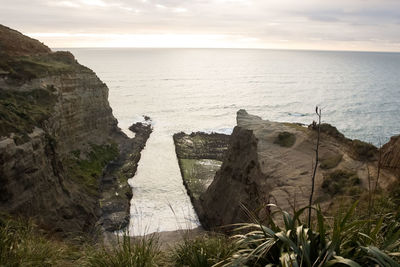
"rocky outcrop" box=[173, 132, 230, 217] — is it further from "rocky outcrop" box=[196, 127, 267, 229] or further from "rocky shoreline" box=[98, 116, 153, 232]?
"rocky shoreline" box=[98, 116, 153, 232]

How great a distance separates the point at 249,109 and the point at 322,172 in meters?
78.6

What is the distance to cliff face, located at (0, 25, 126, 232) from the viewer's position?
24.8 meters

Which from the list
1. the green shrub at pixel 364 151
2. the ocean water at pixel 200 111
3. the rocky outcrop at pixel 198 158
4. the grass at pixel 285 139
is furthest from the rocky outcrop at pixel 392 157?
the rocky outcrop at pixel 198 158

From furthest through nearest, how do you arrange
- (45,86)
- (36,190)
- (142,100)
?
(142,100), (45,86), (36,190)

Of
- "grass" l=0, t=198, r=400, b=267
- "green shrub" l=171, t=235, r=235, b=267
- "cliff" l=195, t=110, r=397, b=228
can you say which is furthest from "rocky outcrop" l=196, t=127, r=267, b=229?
"grass" l=0, t=198, r=400, b=267

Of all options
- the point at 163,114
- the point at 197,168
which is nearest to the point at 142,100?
the point at 163,114

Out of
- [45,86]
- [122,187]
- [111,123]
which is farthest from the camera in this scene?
[111,123]

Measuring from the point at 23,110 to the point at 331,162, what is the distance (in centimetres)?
2586

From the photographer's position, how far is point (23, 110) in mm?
30125

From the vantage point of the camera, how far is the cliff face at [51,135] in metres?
24.8

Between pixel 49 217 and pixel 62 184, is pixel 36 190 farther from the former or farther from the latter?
pixel 62 184

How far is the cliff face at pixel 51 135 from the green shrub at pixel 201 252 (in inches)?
772

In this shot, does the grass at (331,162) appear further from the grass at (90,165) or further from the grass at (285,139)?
the grass at (90,165)

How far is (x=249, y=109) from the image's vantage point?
96.9 m
